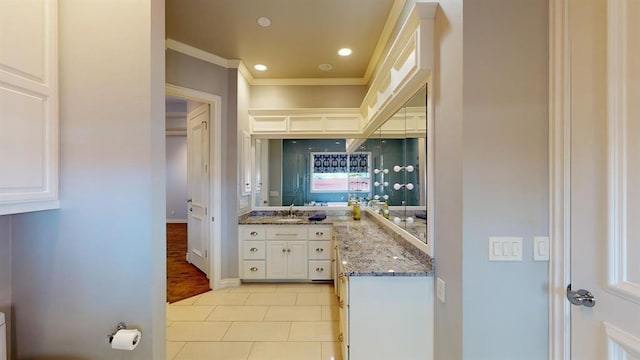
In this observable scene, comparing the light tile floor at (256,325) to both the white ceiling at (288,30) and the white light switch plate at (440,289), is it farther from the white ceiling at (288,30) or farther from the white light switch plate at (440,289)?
the white ceiling at (288,30)

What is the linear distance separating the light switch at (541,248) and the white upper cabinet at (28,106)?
219 centimetres

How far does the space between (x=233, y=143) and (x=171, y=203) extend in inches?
224

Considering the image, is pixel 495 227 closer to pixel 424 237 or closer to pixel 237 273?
pixel 424 237

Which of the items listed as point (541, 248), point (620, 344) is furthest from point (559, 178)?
point (620, 344)

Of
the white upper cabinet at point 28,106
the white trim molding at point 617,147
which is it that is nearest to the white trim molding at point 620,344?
the white trim molding at point 617,147

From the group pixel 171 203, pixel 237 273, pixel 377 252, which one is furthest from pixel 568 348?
pixel 171 203

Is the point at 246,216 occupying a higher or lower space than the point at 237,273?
higher

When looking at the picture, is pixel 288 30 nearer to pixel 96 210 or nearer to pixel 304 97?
pixel 304 97

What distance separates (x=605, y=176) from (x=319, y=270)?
311 centimetres

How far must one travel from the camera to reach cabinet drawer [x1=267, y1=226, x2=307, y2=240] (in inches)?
147

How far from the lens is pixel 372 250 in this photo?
2.28 metres

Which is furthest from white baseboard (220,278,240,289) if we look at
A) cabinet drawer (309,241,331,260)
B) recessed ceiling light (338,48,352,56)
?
recessed ceiling light (338,48,352,56)

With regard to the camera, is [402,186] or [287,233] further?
[287,233]

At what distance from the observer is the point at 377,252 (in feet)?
7.27
